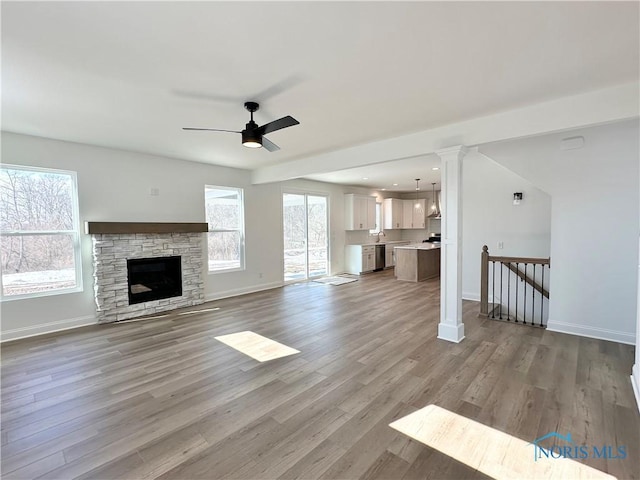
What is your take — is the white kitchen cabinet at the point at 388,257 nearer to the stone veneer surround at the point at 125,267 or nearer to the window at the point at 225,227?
the window at the point at 225,227

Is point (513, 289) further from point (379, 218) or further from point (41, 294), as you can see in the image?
point (41, 294)

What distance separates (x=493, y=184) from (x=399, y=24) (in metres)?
4.53

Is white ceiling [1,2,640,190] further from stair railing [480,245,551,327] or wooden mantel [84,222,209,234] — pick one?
stair railing [480,245,551,327]

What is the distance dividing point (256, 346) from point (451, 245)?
272 centimetres

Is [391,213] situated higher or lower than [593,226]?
higher

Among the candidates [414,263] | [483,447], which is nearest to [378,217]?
[414,263]

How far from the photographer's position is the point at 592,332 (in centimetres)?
396

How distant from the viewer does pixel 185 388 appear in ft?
9.22

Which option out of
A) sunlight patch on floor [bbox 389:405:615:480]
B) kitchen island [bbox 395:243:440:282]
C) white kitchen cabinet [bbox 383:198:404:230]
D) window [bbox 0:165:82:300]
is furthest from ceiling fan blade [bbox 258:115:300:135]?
white kitchen cabinet [bbox 383:198:404:230]

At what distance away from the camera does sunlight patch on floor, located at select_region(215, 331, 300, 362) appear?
11.5 ft

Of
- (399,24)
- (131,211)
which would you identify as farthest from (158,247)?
(399,24)

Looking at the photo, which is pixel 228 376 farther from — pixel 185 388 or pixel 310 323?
pixel 310 323

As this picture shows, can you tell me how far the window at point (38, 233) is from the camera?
4109 millimetres

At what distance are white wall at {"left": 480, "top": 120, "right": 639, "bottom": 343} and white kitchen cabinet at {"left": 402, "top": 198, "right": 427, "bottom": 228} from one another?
6.48m
